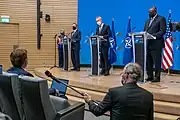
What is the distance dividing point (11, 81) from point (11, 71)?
43 centimetres

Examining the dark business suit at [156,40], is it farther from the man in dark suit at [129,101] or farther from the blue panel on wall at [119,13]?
→ the man in dark suit at [129,101]

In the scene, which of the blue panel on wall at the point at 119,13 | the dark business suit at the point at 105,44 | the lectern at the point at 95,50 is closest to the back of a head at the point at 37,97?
the lectern at the point at 95,50

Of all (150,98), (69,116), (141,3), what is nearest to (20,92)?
(69,116)

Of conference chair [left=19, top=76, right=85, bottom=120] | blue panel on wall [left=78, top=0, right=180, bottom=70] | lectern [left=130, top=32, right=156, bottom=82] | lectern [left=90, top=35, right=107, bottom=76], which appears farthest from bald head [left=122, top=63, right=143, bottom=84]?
blue panel on wall [left=78, top=0, right=180, bottom=70]

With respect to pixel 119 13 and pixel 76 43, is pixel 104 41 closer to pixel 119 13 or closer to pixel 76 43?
pixel 76 43

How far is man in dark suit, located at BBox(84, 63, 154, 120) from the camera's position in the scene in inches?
106

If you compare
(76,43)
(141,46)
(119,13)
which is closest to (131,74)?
(141,46)

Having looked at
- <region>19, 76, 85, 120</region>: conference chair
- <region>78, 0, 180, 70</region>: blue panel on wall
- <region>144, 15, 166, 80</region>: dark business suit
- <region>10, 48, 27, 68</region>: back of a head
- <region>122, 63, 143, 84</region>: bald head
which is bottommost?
<region>19, 76, 85, 120</region>: conference chair

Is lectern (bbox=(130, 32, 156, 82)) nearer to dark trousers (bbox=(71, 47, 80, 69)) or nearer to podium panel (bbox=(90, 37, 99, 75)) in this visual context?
podium panel (bbox=(90, 37, 99, 75))

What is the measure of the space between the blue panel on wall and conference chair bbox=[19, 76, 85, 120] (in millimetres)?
5954

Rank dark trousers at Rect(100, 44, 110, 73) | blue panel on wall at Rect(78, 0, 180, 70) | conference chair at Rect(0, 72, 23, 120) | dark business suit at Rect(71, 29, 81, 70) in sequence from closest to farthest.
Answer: conference chair at Rect(0, 72, 23, 120) < dark trousers at Rect(100, 44, 110, 73) < blue panel on wall at Rect(78, 0, 180, 70) < dark business suit at Rect(71, 29, 81, 70)

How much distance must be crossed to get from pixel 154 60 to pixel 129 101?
11.5 ft

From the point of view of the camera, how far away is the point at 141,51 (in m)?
5.95

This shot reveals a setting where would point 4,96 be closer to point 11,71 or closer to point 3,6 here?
point 11,71
